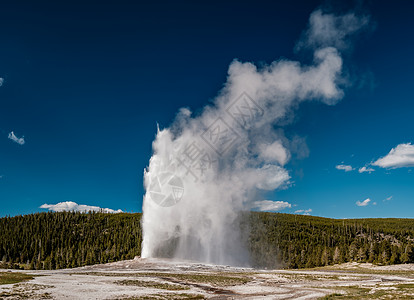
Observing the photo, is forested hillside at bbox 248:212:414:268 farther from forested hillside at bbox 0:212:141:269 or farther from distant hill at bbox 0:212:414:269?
forested hillside at bbox 0:212:141:269

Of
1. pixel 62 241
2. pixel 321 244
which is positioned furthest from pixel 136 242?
pixel 321 244

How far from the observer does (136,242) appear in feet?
379

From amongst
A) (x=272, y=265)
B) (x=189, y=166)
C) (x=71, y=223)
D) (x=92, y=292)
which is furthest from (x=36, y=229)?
(x=92, y=292)

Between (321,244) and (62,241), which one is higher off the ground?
(62,241)

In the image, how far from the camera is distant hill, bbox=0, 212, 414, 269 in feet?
308

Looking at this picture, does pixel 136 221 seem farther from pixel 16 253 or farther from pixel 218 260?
pixel 218 260

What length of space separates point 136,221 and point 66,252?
57486mm

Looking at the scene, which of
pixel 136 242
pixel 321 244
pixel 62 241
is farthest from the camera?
pixel 321 244

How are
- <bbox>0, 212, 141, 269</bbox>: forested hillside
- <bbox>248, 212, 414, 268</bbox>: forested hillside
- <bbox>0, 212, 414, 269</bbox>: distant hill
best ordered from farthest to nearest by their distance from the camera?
<bbox>0, 212, 141, 269</bbox>: forested hillside → <bbox>0, 212, 414, 269</bbox>: distant hill → <bbox>248, 212, 414, 268</bbox>: forested hillside

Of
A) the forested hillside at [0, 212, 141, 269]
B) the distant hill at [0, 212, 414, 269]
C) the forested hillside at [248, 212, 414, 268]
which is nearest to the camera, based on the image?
the forested hillside at [248, 212, 414, 268]

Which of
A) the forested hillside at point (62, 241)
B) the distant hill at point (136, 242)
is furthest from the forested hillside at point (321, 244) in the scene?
the forested hillside at point (62, 241)

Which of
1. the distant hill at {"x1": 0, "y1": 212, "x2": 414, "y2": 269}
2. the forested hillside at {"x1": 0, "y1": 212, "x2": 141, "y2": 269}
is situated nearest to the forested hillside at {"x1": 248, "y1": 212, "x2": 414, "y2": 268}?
the distant hill at {"x1": 0, "y1": 212, "x2": 414, "y2": 269}

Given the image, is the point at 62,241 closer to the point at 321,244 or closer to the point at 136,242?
the point at 136,242

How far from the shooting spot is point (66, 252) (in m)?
112
